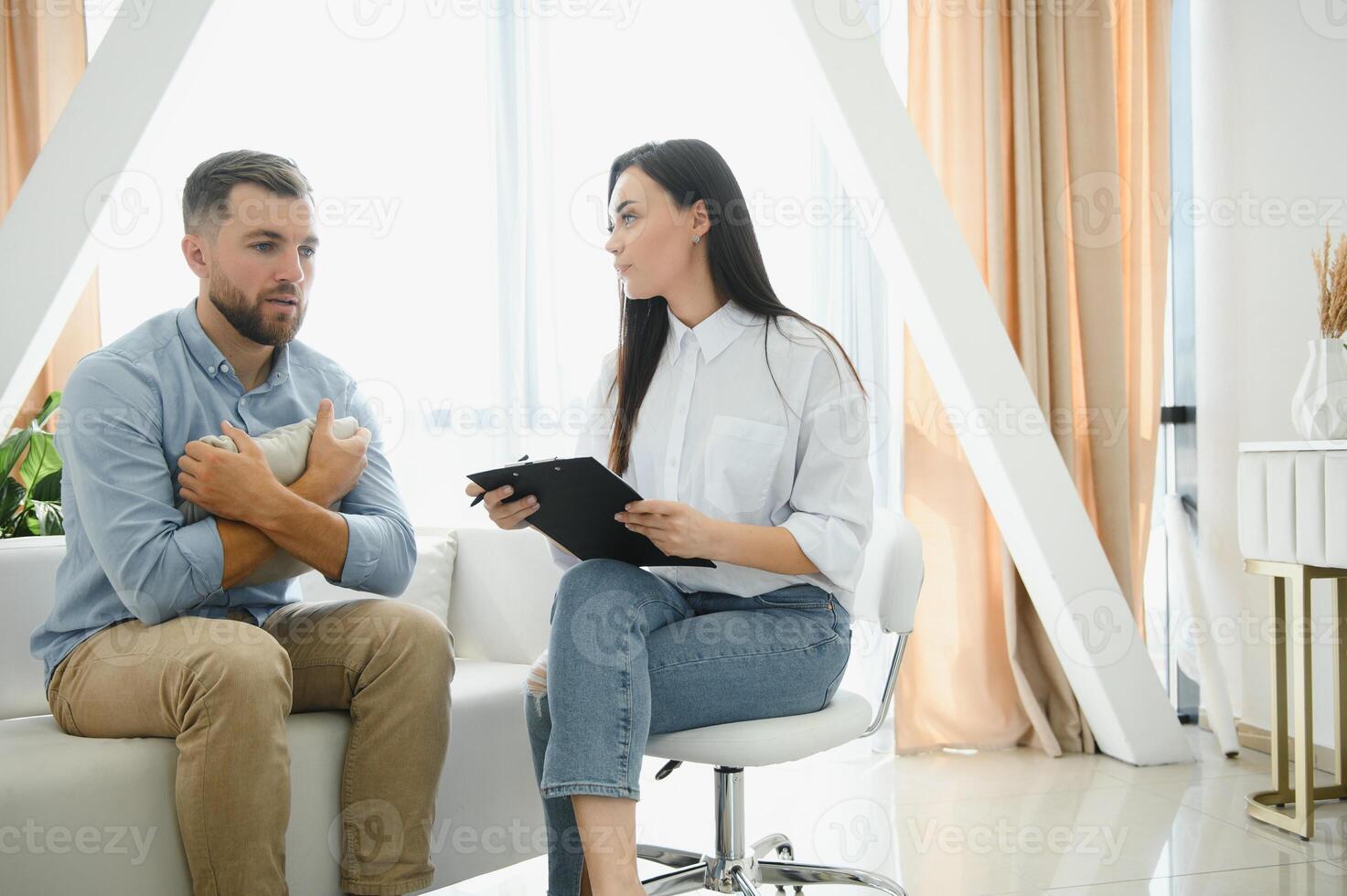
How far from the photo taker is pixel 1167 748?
9.09ft

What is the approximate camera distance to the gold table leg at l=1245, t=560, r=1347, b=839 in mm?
2176

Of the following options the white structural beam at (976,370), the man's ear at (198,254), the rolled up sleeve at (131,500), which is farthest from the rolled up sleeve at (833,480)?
the white structural beam at (976,370)

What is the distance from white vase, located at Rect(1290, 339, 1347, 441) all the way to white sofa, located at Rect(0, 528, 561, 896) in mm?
1702

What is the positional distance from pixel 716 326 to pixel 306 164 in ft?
6.52

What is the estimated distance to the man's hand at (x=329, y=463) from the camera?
5.07 feet

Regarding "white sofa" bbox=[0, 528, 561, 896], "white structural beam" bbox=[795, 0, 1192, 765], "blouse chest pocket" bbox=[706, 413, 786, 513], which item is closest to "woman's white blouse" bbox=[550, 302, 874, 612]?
"blouse chest pocket" bbox=[706, 413, 786, 513]

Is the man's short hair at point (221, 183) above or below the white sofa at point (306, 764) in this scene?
above

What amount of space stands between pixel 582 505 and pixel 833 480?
0.39m

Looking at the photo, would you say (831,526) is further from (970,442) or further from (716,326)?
(970,442)

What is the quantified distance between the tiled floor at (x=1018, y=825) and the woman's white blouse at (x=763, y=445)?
0.87 meters

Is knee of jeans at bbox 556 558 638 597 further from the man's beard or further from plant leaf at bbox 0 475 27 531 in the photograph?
plant leaf at bbox 0 475 27 531

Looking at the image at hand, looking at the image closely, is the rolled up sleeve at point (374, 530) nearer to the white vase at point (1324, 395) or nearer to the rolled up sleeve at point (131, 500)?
the rolled up sleeve at point (131, 500)

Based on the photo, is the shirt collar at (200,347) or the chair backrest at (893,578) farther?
the chair backrest at (893,578)

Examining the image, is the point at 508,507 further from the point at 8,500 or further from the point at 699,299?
the point at 8,500
